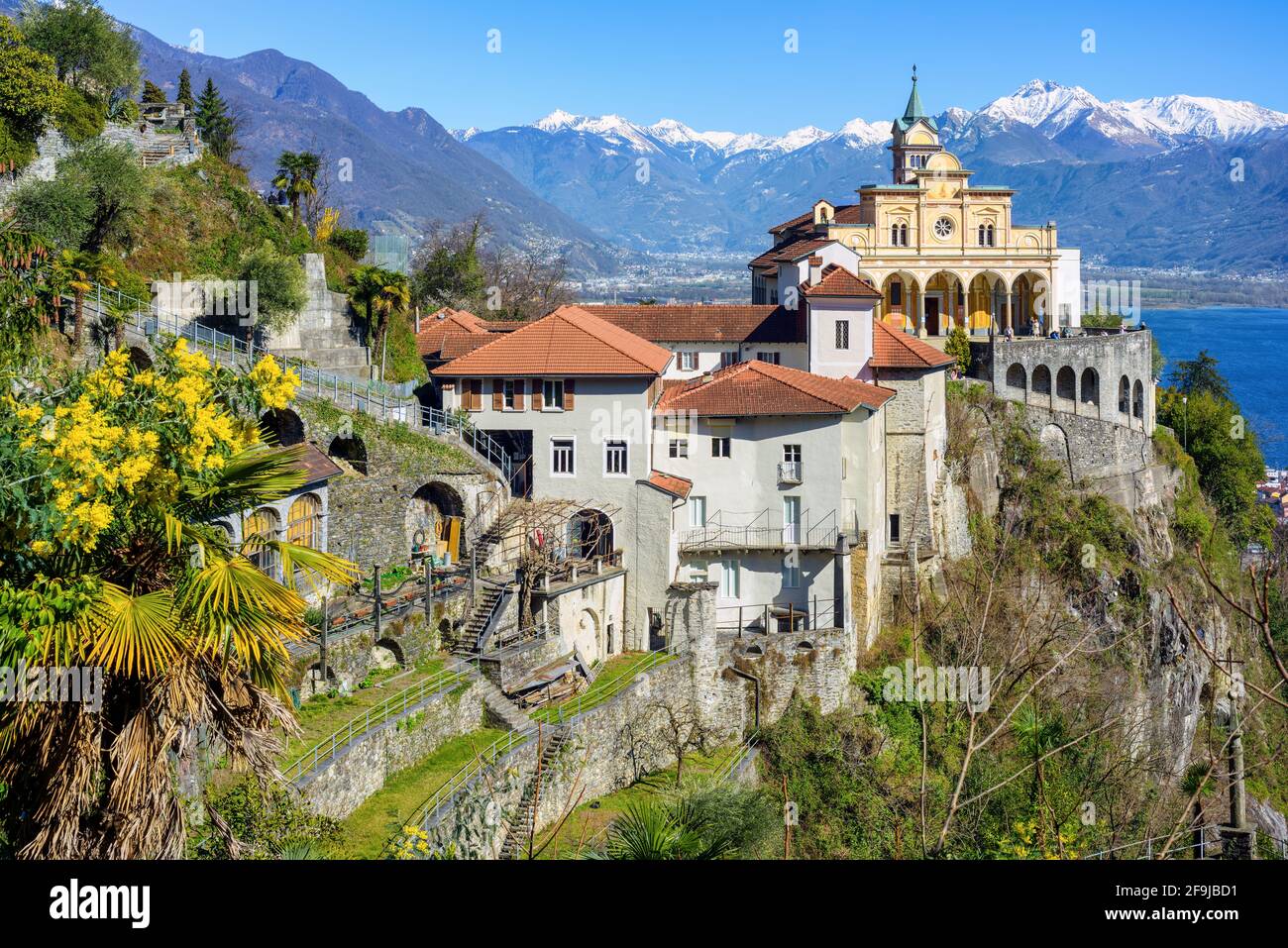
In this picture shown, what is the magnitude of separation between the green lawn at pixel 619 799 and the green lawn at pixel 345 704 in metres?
4.87

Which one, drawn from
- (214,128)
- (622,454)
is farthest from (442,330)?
(214,128)

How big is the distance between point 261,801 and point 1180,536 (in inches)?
2437

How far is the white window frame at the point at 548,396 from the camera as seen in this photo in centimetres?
4247

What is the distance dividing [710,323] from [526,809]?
31509 millimetres

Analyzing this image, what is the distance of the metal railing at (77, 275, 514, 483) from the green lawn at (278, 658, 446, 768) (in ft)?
31.9

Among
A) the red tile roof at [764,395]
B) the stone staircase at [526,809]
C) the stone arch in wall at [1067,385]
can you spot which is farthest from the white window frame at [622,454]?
the stone arch in wall at [1067,385]

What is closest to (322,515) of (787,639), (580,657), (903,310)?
(580,657)

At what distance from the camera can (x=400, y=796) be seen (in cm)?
2748

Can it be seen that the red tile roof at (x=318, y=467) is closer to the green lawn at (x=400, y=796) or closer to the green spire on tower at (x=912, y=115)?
the green lawn at (x=400, y=796)

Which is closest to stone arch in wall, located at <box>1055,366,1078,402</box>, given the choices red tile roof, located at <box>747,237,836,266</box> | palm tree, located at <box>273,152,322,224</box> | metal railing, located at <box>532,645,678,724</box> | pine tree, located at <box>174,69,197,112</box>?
red tile roof, located at <box>747,237,836,266</box>

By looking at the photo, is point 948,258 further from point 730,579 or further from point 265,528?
point 265,528

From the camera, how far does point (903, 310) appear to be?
7462 cm

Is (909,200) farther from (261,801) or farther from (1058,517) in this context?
(261,801)

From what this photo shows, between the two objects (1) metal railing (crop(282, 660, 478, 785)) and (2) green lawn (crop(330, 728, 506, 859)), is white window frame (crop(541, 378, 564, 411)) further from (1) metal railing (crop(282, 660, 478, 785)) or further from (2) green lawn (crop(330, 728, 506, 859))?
(2) green lawn (crop(330, 728, 506, 859))
